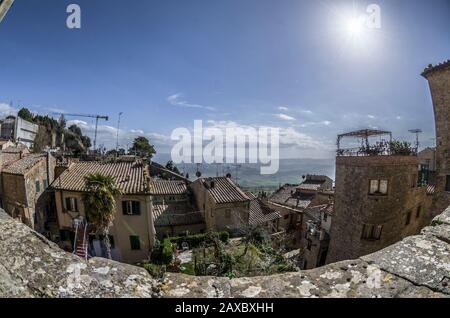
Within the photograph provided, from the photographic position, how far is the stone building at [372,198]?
1432 cm

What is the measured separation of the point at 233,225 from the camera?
21453mm

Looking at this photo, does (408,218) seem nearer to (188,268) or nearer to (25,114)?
(188,268)

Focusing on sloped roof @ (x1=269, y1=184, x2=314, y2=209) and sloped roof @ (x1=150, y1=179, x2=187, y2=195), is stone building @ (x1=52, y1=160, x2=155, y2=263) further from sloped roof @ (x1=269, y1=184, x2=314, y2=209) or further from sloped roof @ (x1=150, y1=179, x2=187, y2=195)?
sloped roof @ (x1=269, y1=184, x2=314, y2=209)

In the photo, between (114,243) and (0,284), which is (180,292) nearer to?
(0,284)

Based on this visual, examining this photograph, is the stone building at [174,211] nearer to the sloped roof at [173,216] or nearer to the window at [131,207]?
the sloped roof at [173,216]

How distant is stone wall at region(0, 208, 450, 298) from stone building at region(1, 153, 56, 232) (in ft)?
69.6

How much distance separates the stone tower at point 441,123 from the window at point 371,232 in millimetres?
2944

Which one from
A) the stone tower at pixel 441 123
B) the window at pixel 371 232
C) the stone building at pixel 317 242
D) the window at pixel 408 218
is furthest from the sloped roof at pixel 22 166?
the window at pixel 408 218

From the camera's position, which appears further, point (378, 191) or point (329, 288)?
point (378, 191)

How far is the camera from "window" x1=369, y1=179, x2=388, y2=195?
14.3 m

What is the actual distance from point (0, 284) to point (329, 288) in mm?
2228

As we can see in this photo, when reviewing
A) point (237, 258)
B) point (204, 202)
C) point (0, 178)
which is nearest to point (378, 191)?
point (237, 258)

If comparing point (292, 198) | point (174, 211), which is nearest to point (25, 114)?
point (174, 211)

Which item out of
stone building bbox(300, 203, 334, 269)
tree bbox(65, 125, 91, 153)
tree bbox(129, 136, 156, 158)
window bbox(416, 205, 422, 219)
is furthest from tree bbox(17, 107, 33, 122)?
window bbox(416, 205, 422, 219)
